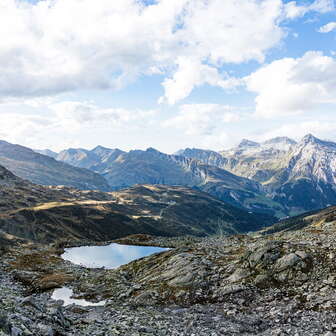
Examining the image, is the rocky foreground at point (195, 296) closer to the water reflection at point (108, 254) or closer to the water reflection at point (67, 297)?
the water reflection at point (67, 297)

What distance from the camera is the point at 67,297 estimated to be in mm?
41500

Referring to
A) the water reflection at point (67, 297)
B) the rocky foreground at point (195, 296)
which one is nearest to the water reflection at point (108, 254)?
the rocky foreground at point (195, 296)

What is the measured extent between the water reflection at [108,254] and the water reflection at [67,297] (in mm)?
29108

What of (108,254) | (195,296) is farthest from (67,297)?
(108,254)

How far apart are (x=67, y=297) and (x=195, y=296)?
16703 millimetres

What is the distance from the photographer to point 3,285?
142 ft

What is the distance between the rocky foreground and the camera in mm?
26078

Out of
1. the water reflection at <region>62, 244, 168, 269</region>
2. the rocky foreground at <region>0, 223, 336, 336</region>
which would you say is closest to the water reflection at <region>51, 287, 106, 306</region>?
the rocky foreground at <region>0, 223, 336, 336</region>

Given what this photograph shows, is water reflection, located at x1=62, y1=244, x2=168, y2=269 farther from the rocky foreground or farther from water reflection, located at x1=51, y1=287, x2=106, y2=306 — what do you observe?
water reflection, located at x1=51, y1=287, x2=106, y2=306

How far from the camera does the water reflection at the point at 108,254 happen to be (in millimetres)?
78125

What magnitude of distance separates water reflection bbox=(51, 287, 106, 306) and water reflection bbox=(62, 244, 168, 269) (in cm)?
Answer: 2911

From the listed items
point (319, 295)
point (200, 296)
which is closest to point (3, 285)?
point (200, 296)

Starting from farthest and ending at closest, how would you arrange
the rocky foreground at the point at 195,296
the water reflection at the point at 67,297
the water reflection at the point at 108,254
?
the water reflection at the point at 108,254 < the water reflection at the point at 67,297 < the rocky foreground at the point at 195,296

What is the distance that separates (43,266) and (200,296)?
116 ft
